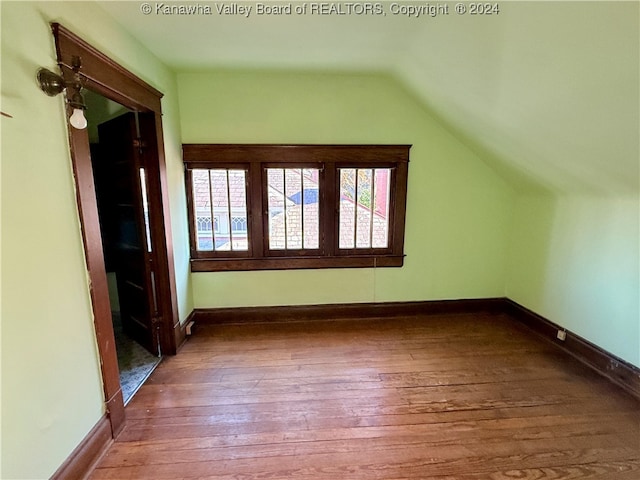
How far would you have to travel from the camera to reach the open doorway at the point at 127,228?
2.43 m

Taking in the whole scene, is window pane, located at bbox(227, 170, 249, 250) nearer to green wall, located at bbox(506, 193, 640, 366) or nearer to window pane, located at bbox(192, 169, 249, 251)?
window pane, located at bbox(192, 169, 249, 251)

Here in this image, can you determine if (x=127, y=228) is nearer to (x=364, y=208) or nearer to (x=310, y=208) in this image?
(x=310, y=208)

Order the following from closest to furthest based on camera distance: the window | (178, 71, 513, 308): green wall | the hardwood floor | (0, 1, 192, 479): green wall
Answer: (0, 1, 192, 479): green wall → the hardwood floor → (178, 71, 513, 308): green wall → the window

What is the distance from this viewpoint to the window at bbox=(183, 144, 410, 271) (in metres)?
3.01

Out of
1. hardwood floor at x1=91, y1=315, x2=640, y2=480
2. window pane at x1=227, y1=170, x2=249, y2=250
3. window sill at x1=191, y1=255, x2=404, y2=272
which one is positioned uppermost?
window pane at x1=227, y1=170, x2=249, y2=250

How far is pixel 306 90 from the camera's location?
2.93 m

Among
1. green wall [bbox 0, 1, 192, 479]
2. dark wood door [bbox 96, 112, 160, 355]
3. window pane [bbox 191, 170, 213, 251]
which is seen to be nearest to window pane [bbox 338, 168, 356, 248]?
window pane [bbox 191, 170, 213, 251]

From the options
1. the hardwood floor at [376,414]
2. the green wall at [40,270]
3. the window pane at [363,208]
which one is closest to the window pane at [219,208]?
the hardwood floor at [376,414]

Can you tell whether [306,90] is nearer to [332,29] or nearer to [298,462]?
[332,29]

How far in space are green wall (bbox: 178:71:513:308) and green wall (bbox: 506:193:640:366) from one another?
27cm

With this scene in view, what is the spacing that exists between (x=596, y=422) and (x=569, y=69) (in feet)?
6.44

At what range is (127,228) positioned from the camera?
2.72m

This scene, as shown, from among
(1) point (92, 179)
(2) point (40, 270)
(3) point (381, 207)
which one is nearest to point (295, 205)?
(3) point (381, 207)

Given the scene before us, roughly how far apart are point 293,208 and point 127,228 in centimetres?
143
